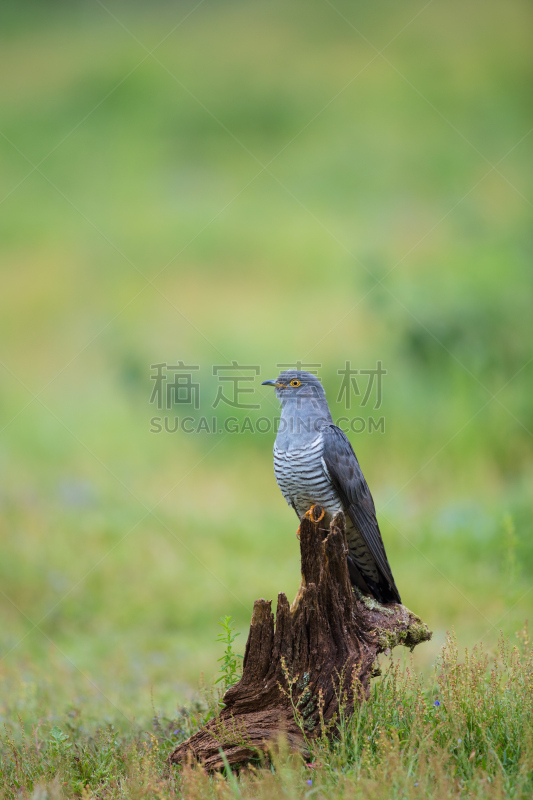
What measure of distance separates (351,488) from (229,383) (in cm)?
Result: 874

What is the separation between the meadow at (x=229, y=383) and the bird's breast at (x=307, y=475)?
133 centimetres

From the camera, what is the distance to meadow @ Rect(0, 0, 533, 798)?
4.80 metres

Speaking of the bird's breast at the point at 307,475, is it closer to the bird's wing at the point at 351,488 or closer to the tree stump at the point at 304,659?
the bird's wing at the point at 351,488

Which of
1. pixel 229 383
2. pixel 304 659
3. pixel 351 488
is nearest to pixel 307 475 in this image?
pixel 351 488

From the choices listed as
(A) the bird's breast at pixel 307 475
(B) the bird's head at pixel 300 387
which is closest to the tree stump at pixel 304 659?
(A) the bird's breast at pixel 307 475

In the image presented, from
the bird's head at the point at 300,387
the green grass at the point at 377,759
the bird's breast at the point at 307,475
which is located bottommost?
the green grass at the point at 377,759

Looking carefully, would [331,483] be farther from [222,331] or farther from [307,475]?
[222,331]

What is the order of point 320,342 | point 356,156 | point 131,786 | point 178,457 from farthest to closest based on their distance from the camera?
point 356,156, point 320,342, point 178,457, point 131,786

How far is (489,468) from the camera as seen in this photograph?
476 inches

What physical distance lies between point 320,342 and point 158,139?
1155cm

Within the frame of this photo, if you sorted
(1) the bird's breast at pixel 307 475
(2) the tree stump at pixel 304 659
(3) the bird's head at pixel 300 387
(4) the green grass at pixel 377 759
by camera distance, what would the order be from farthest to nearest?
(3) the bird's head at pixel 300 387
(1) the bird's breast at pixel 307 475
(2) the tree stump at pixel 304 659
(4) the green grass at pixel 377 759

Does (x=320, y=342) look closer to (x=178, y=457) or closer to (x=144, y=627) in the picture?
(x=178, y=457)

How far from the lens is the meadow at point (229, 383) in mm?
4801

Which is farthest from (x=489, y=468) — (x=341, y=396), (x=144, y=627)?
(x=144, y=627)
